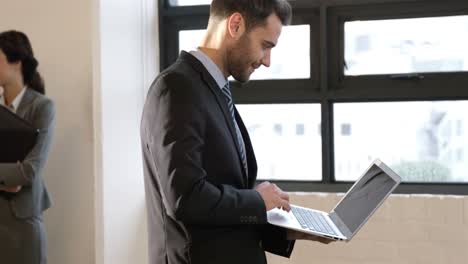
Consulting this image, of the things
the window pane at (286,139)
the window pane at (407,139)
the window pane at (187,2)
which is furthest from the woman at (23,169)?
the window pane at (407,139)

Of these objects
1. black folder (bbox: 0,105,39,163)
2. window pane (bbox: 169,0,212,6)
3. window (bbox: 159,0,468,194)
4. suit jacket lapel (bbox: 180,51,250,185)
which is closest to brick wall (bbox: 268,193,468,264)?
window (bbox: 159,0,468,194)

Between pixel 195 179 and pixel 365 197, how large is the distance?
20.7 inches

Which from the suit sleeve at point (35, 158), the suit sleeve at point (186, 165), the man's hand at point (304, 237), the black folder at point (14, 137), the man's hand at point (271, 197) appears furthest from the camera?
the suit sleeve at point (35, 158)

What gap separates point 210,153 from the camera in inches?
49.3

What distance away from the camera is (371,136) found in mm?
2676

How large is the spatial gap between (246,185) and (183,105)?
0.26 m

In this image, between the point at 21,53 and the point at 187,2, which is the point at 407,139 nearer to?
the point at 187,2

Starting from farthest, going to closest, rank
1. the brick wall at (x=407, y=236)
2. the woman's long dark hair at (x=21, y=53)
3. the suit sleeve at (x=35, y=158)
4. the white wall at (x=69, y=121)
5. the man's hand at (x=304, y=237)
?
1. the white wall at (x=69, y=121)
2. the brick wall at (x=407, y=236)
3. the woman's long dark hair at (x=21, y=53)
4. the suit sleeve at (x=35, y=158)
5. the man's hand at (x=304, y=237)

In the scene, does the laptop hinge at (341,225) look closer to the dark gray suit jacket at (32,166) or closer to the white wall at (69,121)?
the dark gray suit jacket at (32,166)

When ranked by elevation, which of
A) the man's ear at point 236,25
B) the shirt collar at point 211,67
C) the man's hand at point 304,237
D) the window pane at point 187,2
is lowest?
the man's hand at point 304,237

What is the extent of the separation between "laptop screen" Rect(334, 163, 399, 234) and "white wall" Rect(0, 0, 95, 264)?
5.02ft

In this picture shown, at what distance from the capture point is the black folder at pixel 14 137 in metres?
1.98

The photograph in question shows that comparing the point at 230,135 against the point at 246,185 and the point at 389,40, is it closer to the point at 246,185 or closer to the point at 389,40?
the point at 246,185

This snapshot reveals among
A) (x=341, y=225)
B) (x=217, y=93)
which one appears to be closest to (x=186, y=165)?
(x=217, y=93)
